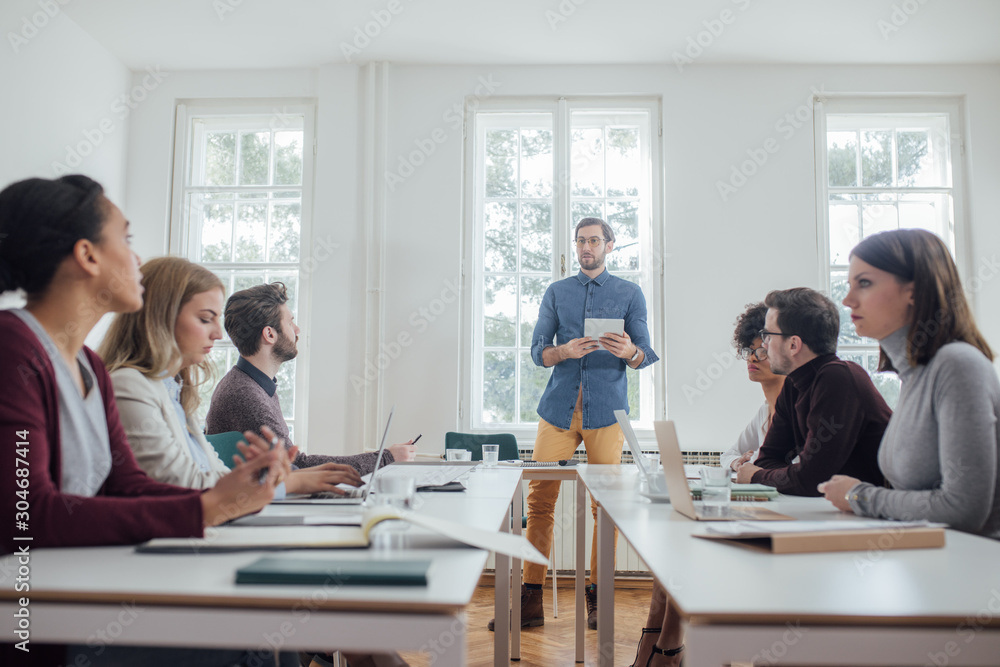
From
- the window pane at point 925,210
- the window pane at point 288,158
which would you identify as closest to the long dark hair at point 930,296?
the window pane at point 925,210

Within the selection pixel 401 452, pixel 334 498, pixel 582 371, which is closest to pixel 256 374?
pixel 401 452

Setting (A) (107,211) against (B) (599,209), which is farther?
(B) (599,209)

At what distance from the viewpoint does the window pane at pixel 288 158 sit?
4641 millimetres

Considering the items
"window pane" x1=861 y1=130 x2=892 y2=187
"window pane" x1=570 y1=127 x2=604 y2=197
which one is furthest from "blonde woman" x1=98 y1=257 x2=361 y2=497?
"window pane" x1=861 y1=130 x2=892 y2=187

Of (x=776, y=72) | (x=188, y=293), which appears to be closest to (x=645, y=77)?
(x=776, y=72)

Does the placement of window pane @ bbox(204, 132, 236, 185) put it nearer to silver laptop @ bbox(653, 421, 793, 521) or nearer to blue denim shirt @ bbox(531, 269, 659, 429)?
blue denim shirt @ bbox(531, 269, 659, 429)

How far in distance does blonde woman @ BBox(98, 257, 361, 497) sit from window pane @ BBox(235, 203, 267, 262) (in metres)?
2.97

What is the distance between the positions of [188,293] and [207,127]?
3.58 m

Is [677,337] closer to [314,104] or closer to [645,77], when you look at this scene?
[645,77]

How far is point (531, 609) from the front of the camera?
3.22 metres

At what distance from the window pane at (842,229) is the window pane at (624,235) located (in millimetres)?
1234

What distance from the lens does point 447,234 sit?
14.4ft

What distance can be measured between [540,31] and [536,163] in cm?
81

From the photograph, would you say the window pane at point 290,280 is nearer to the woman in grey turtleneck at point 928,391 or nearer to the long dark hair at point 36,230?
the long dark hair at point 36,230
